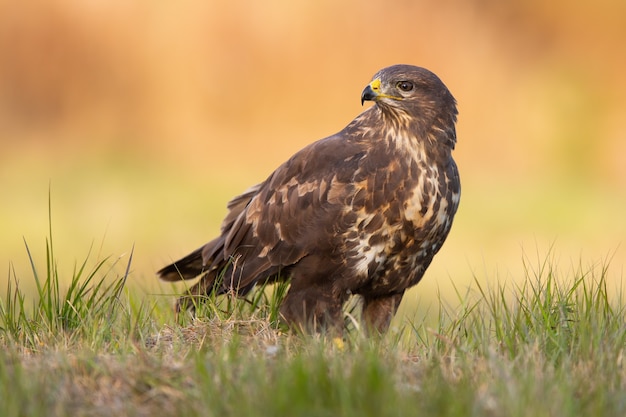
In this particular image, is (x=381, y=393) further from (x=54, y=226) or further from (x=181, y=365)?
(x=54, y=226)

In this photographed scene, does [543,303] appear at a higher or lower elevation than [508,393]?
higher

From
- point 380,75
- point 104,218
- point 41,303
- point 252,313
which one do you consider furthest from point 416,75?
point 104,218

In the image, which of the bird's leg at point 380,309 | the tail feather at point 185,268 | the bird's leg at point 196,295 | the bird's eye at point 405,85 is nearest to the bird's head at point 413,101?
the bird's eye at point 405,85

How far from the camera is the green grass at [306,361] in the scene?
12.9ft

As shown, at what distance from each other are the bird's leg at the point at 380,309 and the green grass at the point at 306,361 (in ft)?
1.53

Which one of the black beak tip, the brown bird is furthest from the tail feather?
the black beak tip

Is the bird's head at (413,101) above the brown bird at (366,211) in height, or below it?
above

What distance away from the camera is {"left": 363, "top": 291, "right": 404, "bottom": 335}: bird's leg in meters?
6.16

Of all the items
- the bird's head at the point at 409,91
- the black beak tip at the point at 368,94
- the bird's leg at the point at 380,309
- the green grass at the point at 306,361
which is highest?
the bird's head at the point at 409,91

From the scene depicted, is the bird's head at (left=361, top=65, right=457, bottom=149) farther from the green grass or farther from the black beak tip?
the green grass

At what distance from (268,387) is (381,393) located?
38 cm

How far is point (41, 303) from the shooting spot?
537 centimetres

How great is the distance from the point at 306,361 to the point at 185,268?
262 cm

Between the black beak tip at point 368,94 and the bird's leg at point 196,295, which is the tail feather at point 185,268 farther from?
the black beak tip at point 368,94
